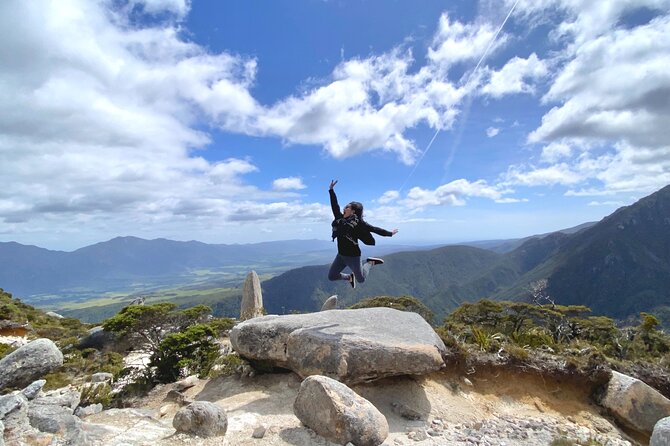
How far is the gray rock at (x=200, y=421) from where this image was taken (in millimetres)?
8016

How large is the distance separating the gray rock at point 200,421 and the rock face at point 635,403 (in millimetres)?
12415

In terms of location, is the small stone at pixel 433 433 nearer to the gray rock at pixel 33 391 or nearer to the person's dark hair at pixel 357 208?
the person's dark hair at pixel 357 208

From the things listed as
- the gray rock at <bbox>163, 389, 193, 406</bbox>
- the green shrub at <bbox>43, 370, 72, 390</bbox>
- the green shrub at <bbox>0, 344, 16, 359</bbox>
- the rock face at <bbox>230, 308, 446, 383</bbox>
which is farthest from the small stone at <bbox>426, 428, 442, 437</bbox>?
the green shrub at <bbox>0, 344, 16, 359</bbox>

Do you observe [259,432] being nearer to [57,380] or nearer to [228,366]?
[228,366]

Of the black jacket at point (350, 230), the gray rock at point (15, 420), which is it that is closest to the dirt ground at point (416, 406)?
the gray rock at point (15, 420)

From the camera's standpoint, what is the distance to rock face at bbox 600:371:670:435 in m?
10.7

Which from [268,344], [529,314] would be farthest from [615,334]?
[268,344]

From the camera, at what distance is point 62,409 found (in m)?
7.45

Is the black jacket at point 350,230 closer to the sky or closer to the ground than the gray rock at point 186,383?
closer to the sky

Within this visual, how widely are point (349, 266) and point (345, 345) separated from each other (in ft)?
9.14

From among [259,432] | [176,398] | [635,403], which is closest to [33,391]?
[176,398]

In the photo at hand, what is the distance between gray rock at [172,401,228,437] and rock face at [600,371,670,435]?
12.4 metres

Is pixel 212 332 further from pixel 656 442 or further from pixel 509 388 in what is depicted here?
pixel 656 442

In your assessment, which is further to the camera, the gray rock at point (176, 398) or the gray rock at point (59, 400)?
the gray rock at point (176, 398)
